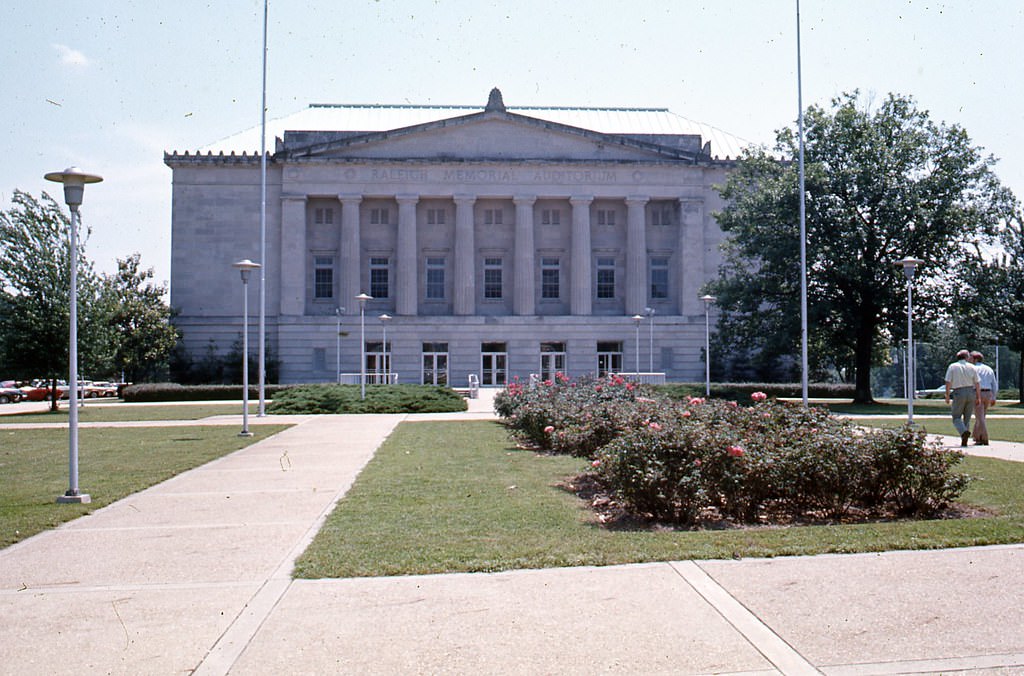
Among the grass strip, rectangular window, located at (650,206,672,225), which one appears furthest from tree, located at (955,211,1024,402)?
rectangular window, located at (650,206,672,225)

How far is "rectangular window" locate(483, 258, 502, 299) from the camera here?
2530 inches

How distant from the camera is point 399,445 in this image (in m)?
18.7

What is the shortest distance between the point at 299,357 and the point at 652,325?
970 inches

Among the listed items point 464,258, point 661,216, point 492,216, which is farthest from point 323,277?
point 661,216

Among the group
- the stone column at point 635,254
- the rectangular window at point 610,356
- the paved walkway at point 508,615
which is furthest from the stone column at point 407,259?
the paved walkway at point 508,615

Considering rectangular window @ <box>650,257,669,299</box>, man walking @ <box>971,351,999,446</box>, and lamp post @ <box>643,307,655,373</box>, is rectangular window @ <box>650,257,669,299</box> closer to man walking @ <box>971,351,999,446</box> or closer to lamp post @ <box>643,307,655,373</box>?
lamp post @ <box>643,307,655,373</box>

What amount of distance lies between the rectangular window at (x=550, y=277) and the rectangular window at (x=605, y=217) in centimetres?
441

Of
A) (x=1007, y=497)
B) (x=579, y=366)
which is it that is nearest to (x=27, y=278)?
(x=579, y=366)

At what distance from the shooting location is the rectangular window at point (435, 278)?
64000 millimetres

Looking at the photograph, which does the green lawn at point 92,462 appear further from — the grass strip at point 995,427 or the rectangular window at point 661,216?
the rectangular window at point 661,216

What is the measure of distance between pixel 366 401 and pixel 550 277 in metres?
31.7

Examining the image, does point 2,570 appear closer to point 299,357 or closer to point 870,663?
point 870,663

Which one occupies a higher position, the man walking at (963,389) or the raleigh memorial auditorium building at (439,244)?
the raleigh memorial auditorium building at (439,244)

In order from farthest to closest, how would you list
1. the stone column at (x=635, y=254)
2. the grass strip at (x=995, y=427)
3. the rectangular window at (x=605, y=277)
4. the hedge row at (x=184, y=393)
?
the rectangular window at (x=605, y=277)
the stone column at (x=635, y=254)
the hedge row at (x=184, y=393)
the grass strip at (x=995, y=427)
